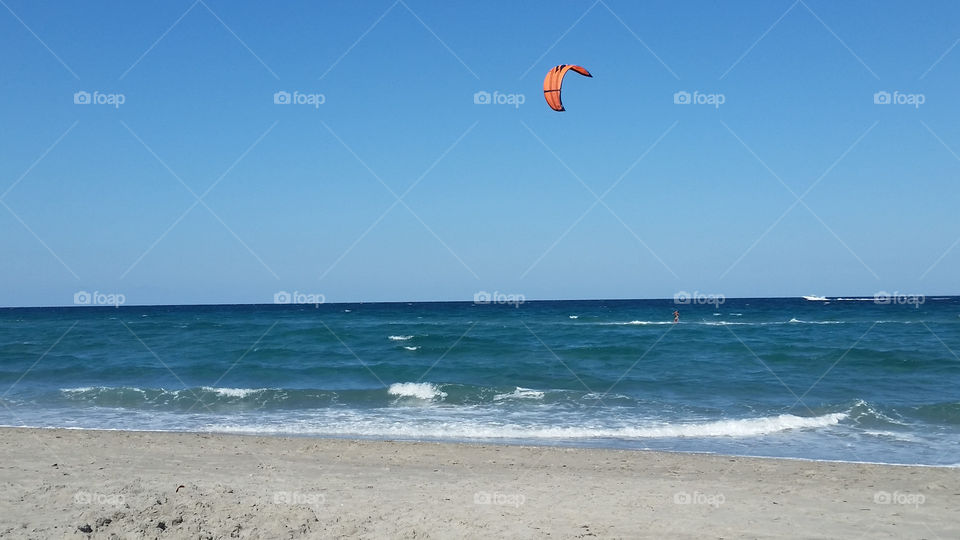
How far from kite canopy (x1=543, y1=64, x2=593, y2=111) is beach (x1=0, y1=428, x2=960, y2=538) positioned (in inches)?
221

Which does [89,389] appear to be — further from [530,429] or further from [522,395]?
[530,429]

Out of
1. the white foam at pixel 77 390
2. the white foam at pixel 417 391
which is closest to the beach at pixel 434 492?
the white foam at pixel 417 391

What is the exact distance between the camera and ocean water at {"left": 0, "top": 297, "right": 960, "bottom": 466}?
477 inches

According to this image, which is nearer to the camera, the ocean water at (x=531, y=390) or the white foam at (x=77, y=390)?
the ocean water at (x=531, y=390)

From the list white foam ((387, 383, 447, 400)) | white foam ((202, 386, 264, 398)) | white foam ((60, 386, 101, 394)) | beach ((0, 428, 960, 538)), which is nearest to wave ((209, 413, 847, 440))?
beach ((0, 428, 960, 538))

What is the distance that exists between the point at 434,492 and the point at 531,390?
364 inches

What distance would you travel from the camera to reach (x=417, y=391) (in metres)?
16.8

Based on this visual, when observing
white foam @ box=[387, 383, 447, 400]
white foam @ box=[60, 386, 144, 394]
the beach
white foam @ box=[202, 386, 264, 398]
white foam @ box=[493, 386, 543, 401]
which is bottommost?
the beach

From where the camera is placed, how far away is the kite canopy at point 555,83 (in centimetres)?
1150

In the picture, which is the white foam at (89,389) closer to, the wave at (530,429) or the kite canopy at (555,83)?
the wave at (530,429)

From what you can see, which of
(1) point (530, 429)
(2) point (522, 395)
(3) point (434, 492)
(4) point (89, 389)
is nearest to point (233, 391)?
(4) point (89, 389)

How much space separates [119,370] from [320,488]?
54.2ft

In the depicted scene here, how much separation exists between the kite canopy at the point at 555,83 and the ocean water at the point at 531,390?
18.5ft

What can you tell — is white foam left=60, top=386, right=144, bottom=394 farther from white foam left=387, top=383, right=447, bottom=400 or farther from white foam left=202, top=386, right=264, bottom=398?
white foam left=387, top=383, right=447, bottom=400
